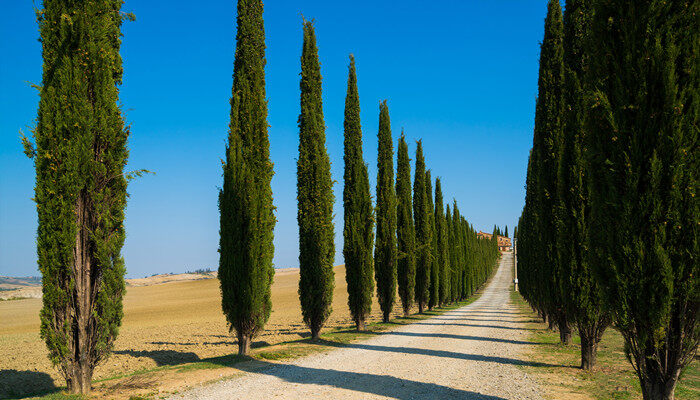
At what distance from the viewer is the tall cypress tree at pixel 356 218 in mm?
17659

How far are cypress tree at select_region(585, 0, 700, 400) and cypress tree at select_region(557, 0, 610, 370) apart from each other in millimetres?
4326

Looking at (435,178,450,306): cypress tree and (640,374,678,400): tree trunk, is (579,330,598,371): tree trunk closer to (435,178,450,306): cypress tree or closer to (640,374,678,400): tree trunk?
(640,374,678,400): tree trunk

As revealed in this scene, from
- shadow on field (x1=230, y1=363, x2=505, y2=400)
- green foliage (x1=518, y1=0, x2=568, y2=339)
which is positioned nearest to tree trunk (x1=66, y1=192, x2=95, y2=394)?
shadow on field (x1=230, y1=363, x2=505, y2=400)

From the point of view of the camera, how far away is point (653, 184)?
5625mm

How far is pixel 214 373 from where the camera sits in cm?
877

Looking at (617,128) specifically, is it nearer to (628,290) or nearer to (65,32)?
(628,290)

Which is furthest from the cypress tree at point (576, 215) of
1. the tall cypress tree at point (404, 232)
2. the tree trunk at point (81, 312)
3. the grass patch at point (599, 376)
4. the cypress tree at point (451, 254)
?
the cypress tree at point (451, 254)

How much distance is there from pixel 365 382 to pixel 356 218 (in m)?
10.3

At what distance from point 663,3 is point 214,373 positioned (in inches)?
408

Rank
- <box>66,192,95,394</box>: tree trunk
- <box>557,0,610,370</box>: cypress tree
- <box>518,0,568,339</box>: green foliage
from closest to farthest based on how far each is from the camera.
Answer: <box>66,192,95,394</box>: tree trunk, <box>557,0,610,370</box>: cypress tree, <box>518,0,568,339</box>: green foliage

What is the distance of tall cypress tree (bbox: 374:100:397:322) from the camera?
819 inches

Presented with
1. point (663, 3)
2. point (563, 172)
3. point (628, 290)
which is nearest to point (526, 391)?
point (628, 290)

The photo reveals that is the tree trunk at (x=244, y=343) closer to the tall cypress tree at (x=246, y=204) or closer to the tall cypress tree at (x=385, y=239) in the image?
the tall cypress tree at (x=246, y=204)

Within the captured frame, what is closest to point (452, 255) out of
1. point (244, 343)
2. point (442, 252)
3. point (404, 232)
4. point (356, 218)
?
point (442, 252)
